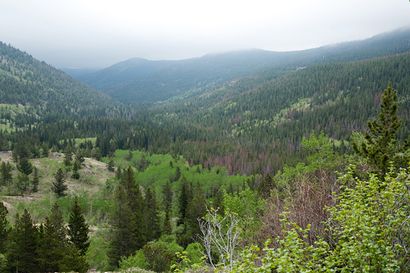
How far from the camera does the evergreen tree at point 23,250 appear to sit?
37719 mm

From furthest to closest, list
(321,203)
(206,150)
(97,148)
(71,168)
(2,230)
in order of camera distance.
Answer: (206,150) < (97,148) < (71,168) < (2,230) < (321,203)

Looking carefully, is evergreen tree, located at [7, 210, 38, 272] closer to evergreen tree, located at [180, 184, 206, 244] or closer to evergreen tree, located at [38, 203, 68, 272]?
evergreen tree, located at [38, 203, 68, 272]

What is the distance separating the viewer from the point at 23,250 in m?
37.8

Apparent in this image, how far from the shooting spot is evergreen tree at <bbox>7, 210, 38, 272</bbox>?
37.7m

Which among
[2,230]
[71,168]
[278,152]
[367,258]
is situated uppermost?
[367,258]

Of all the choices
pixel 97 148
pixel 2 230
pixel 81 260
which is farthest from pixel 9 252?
pixel 97 148

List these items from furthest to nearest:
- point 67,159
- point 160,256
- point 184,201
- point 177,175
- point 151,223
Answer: point 67,159 < point 177,175 < point 184,201 < point 151,223 < point 160,256

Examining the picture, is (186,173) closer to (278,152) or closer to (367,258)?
(278,152)

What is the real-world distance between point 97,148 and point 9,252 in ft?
451

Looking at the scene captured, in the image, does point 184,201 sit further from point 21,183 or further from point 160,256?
point 21,183

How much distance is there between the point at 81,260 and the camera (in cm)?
3631

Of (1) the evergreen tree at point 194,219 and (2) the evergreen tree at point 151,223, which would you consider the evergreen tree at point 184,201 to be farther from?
(2) the evergreen tree at point 151,223

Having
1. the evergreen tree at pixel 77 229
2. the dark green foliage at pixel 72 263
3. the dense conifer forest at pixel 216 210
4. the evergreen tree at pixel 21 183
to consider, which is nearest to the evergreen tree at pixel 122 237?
the dense conifer forest at pixel 216 210

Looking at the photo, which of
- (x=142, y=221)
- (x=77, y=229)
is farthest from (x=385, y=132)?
(x=77, y=229)
